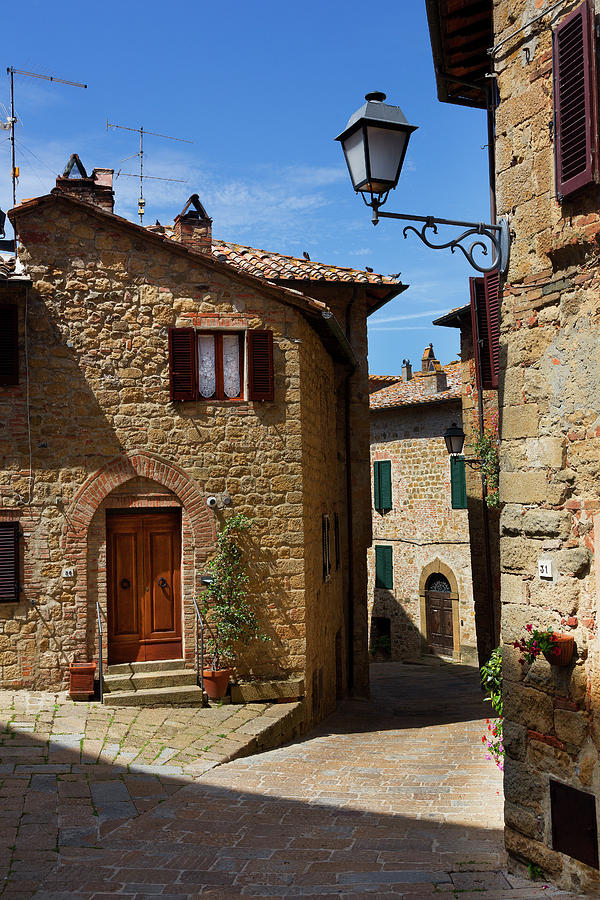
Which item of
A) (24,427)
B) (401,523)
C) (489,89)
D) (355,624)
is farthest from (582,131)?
(401,523)

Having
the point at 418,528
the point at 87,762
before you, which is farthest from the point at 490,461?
the point at 418,528

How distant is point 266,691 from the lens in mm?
11078

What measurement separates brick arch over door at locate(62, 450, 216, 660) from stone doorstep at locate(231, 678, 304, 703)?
5.87 feet

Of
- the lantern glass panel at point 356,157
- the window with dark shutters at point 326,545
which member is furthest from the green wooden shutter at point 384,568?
the lantern glass panel at point 356,157

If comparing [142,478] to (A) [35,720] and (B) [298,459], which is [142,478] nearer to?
(B) [298,459]

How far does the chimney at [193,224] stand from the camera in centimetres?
1338

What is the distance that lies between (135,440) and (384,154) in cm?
650

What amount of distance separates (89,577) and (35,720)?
1976 millimetres

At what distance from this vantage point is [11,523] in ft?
35.2

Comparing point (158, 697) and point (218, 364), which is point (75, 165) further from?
point (158, 697)

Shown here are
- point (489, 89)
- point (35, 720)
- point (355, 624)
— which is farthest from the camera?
point (355, 624)

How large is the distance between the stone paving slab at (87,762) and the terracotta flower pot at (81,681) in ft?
0.46

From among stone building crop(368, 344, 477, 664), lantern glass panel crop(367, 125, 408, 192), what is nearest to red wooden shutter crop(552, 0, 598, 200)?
lantern glass panel crop(367, 125, 408, 192)

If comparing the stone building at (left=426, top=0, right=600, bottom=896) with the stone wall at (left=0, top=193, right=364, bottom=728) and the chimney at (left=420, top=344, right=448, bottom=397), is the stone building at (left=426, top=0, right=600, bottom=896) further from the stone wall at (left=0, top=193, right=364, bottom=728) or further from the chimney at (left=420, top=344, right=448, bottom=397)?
the chimney at (left=420, top=344, right=448, bottom=397)
